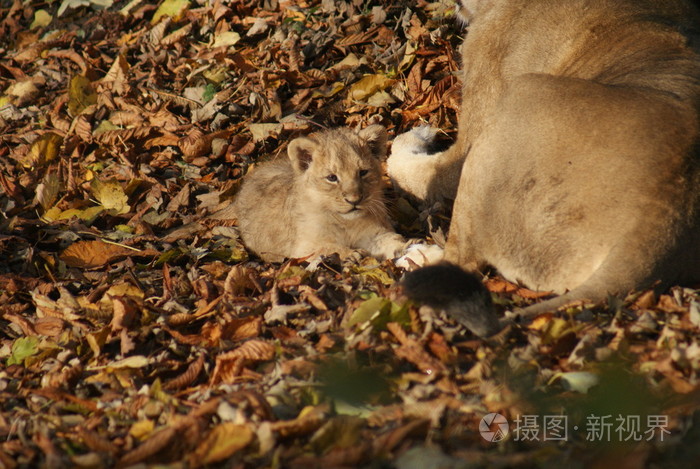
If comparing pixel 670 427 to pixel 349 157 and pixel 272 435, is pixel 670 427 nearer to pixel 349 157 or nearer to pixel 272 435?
pixel 272 435

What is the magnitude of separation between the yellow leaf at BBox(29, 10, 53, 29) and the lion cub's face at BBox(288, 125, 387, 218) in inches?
193

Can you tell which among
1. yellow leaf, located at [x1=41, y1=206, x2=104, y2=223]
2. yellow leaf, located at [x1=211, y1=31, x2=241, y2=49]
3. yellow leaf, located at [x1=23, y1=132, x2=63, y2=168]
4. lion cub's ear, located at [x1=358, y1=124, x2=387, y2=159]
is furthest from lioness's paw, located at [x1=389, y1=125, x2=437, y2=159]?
yellow leaf, located at [x1=23, y1=132, x2=63, y2=168]

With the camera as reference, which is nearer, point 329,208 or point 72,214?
point 329,208

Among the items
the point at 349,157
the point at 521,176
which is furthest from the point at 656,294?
the point at 349,157

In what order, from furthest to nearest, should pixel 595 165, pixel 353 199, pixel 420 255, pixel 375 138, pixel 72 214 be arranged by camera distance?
pixel 72 214, pixel 375 138, pixel 353 199, pixel 420 255, pixel 595 165

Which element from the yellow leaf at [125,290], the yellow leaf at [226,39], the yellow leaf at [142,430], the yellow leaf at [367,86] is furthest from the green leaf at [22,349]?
the yellow leaf at [226,39]

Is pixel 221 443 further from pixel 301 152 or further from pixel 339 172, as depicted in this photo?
Result: pixel 301 152

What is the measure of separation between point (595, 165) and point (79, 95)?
5.31m

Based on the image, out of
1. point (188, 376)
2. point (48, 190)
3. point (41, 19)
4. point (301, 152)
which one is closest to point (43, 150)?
point (48, 190)

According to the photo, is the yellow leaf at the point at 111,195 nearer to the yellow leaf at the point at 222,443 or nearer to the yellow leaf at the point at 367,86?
the yellow leaf at the point at 367,86

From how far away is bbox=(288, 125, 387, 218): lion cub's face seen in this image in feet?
17.0

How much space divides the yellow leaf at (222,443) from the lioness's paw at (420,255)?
2.10m

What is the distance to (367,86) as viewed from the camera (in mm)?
6508

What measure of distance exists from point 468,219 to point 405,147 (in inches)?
79.3
